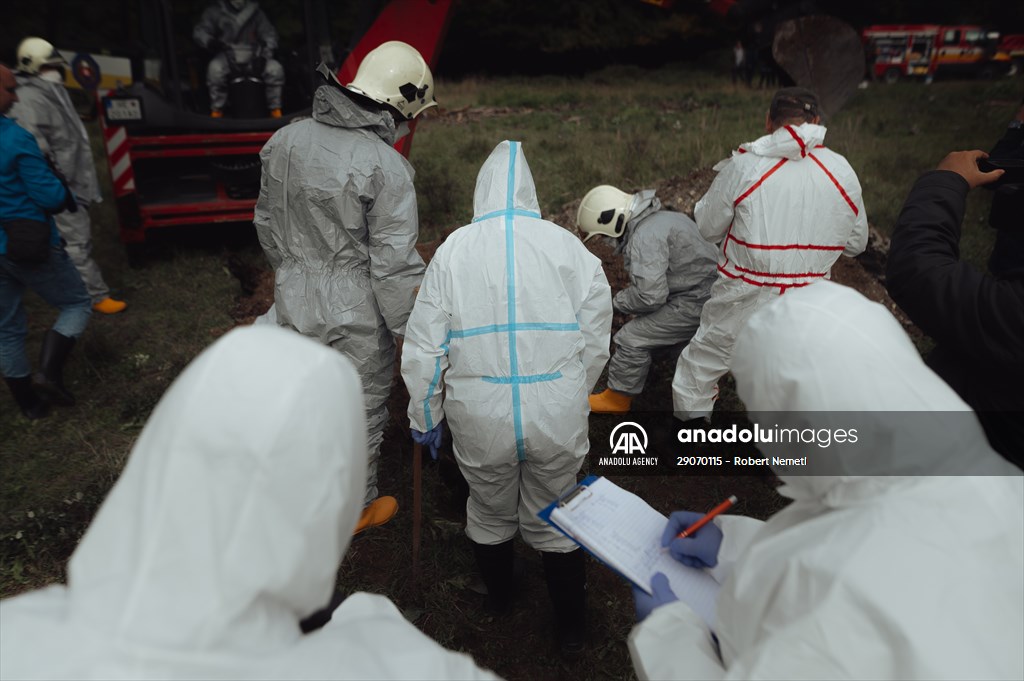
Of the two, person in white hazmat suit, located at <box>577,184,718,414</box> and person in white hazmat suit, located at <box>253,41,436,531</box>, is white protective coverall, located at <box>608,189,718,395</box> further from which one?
person in white hazmat suit, located at <box>253,41,436,531</box>

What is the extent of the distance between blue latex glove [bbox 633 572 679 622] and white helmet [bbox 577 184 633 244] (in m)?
2.52

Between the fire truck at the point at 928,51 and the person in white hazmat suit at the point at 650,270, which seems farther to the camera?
the fire truck at the point at 928,51

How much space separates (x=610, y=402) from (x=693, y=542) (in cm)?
256

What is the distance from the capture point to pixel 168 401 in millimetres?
924

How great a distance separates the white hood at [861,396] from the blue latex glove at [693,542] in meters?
0.42

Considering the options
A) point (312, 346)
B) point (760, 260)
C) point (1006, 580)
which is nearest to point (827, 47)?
point (760, 260)

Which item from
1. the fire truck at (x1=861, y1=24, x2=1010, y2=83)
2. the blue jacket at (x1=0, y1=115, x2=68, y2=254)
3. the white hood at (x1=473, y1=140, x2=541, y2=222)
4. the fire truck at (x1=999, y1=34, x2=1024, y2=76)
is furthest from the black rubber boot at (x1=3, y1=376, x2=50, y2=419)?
the fire truck at (x1=999, y1=34, x2=1024, y2=76)

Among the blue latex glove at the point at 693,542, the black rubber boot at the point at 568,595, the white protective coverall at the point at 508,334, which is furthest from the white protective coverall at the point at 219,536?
the black rubber boot at the point at 568,595

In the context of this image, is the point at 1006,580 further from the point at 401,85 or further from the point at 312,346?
the point at 401,85

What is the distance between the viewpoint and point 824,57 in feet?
18.6

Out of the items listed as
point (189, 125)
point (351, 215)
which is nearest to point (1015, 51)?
point (189, 125)

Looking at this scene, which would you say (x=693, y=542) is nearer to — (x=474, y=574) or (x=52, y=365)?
(x=474, y=574)

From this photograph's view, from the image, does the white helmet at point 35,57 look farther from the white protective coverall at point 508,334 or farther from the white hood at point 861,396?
the white hood at point 861,396

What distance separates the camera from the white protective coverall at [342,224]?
8.32 feet
